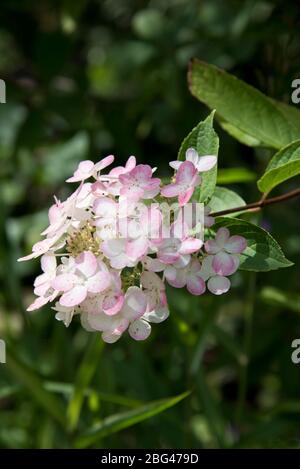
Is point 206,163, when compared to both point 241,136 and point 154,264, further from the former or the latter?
point 241,136

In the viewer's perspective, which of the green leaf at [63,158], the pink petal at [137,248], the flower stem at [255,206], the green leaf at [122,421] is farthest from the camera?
the green leaf at [63,158]

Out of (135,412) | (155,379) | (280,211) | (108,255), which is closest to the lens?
(108,255)

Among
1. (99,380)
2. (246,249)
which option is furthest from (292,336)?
(246,249)

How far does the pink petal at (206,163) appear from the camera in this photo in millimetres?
721

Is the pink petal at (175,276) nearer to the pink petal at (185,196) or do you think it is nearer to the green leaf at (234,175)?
the pink petal at (185,196)

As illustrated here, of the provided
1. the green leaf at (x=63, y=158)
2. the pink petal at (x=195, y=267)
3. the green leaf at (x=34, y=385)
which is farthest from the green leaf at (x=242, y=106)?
the green leaf at (x=63, y=158)

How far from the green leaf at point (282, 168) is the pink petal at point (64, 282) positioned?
0.69ft

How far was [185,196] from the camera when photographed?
687mm

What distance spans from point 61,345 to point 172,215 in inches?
34.5

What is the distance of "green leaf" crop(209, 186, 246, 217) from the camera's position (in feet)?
2.62

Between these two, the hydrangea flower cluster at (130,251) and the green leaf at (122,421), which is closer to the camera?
the hydrangea flower cluster at (130,251)

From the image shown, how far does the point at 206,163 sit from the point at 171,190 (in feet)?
0.16

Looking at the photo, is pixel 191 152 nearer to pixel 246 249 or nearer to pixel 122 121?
pixel 246 249
